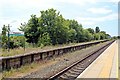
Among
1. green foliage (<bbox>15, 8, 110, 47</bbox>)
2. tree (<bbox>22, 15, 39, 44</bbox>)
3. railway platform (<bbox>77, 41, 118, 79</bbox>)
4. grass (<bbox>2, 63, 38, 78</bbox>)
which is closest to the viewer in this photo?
railway platform (<bbox>77, 41, 118, 79</bbox>)

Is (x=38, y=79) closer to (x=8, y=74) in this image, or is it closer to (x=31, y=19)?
(x=8, y=74)

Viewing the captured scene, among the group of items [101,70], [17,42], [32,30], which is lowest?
[101,70]

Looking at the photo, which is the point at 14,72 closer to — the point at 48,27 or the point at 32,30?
the point at 48,27

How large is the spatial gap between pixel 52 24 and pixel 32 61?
53.2 m

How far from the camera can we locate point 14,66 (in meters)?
19.8

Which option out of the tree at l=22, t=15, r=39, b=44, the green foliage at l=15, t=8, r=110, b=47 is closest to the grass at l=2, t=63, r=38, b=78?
the green foliage at l=15, t=8, r=110, b=47

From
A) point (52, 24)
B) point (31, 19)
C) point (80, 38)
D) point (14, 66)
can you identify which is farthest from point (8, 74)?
point (80, 38)

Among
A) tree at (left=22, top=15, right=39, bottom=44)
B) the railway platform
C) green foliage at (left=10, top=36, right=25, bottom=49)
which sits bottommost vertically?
the railway platform

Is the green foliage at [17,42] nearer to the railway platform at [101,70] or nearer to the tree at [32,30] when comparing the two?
the tree at [32,30]

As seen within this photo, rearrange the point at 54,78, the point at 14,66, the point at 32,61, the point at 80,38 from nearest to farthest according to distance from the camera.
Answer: the point at 54,78 < the point at 14,66 < the point at 32,61 < the point at 80,38

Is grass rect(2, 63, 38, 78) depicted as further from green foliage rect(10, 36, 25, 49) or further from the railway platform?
green foliage rect(10, 36, 25, 49)

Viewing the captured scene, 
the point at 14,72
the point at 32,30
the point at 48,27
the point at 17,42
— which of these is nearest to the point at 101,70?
the point at 14,72

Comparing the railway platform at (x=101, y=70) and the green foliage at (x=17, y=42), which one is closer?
the railway platform at (x=101, y=70)

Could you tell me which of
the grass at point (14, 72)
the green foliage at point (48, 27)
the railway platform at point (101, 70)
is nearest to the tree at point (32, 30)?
the green foliage at point (48, 27)
